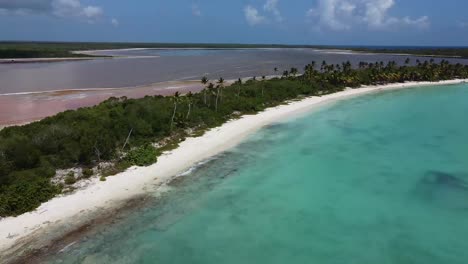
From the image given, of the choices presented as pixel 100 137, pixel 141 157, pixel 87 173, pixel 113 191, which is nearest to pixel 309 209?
pixel 113 191

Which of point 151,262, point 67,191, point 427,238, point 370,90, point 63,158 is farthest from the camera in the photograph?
point 370,90

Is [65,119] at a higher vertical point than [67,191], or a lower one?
higher

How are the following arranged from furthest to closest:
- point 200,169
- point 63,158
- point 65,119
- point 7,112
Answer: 1. point 7,112
2. point 65,119
3. point 200,169
4. point 63,158

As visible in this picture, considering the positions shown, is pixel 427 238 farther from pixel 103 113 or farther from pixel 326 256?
pixel 103 113

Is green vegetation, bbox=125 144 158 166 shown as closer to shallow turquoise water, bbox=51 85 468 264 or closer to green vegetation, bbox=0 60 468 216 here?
green vegetation, bbox=0 60 468 216

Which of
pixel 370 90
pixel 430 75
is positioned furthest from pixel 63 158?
pixel 430 75

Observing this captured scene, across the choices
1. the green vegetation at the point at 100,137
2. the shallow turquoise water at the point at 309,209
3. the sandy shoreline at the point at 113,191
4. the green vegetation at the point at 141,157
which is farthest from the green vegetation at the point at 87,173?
the shallow turquoise water at the point at 309,209

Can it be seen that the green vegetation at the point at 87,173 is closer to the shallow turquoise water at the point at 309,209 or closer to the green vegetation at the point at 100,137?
the green vegetation at the point at 100,137
